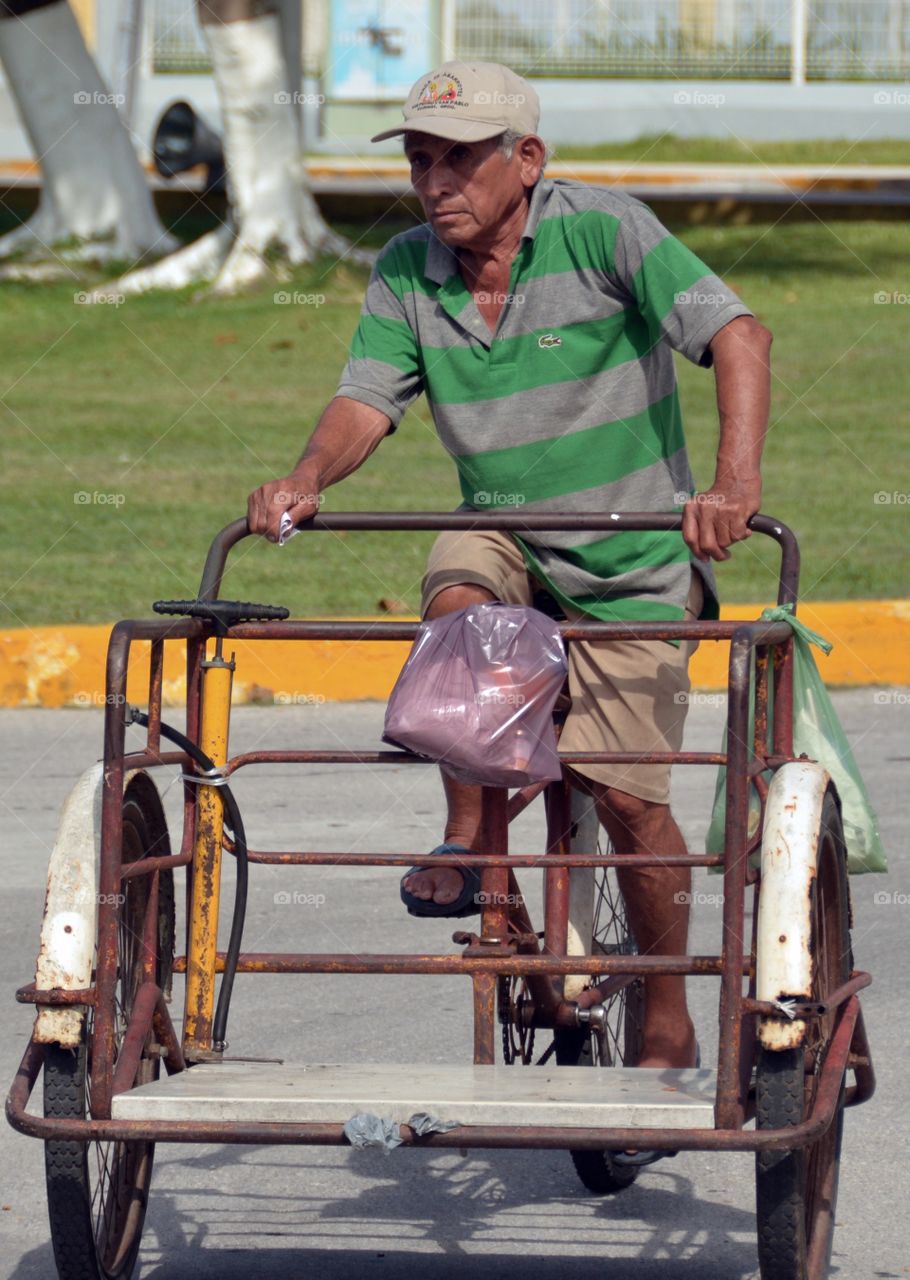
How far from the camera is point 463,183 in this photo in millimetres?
3760

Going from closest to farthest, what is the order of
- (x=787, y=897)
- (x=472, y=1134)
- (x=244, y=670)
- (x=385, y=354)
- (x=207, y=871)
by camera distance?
1. (x=472, y=1134)
2. (x=787, y=897)
3. (x=207, y=871)
4. (x=385, y=354)
5. (x=244, y=670)

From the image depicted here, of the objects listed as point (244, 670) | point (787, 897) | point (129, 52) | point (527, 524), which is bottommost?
point (244, 670)

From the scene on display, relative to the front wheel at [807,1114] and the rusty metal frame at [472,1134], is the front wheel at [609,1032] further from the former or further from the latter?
the rusty metal frame at [472,1134]

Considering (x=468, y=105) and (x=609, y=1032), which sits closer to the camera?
(x=468, y=105)

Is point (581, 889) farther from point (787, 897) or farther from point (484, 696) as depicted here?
point (787, 897)

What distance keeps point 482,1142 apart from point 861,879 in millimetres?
3347

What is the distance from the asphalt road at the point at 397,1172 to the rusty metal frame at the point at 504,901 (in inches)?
14.3

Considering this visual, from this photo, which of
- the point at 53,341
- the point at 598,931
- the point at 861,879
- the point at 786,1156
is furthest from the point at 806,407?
the point at 786,1156

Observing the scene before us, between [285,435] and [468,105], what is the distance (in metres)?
9.15

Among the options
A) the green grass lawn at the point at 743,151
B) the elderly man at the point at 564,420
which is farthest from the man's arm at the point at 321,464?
the green grass lawn at the point at 743,151

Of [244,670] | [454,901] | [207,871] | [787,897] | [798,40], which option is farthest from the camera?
[798,40]

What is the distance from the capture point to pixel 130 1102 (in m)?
3.01

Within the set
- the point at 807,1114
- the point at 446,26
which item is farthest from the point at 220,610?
the point at 446,26

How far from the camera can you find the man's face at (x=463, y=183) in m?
3.75
